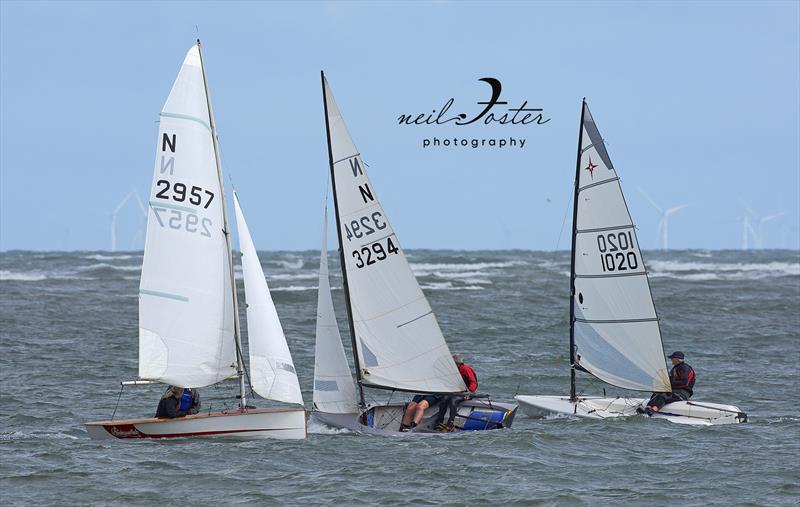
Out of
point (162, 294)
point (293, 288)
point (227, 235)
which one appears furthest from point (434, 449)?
point (293, 288)

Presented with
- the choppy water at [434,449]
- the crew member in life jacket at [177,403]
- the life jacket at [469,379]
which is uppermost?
the life jacket at [469,379]

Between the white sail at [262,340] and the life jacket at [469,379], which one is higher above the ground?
the white sail at [262,340]

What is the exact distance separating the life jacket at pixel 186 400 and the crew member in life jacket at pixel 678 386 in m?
8.08

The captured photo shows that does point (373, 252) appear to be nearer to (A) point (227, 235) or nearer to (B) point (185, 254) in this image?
(A) point (227, 235)

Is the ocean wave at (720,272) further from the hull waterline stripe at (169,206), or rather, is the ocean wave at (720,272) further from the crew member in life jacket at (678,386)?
the hull waterline stripe at (169,206)

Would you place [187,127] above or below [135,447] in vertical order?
above

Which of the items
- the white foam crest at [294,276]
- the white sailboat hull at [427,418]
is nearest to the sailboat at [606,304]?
the white sailboat hull at [427,418]

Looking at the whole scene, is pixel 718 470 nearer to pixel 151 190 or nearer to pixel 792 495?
pixel 792 495

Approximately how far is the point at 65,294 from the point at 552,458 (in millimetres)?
37837

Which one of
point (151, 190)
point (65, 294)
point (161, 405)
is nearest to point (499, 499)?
point (161, 405)

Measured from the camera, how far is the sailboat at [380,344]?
696 inches

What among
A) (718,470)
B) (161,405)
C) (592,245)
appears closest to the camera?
(718,470)

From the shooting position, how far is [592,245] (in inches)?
800

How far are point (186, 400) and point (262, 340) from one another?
1516 millimetres
